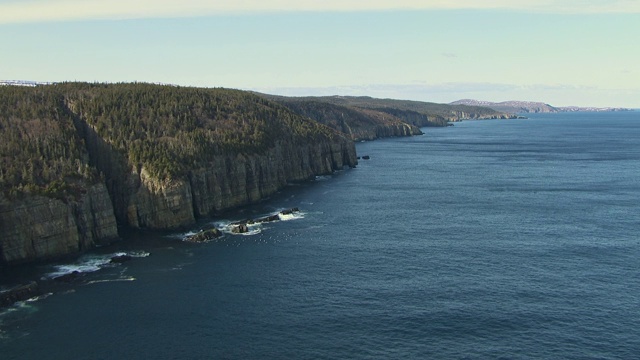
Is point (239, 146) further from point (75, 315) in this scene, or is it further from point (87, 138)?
point (75, 315)

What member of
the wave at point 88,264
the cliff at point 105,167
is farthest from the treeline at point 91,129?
the wave at point 88,264

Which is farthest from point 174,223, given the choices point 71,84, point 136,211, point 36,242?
point 71,84

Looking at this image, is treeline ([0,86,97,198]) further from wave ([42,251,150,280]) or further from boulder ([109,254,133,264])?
boulder ([109,254,133,264])

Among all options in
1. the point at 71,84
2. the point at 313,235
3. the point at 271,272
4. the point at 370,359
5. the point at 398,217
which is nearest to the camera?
the point at 370,359

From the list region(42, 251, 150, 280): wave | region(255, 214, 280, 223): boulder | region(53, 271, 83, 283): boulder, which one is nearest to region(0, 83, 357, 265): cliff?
region(42, 251, 150, 280): wave

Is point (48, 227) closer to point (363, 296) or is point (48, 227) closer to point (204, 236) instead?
point (204, 236)

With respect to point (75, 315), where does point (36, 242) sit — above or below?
above

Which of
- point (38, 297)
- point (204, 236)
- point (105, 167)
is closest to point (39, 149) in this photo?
point (105, 167)
